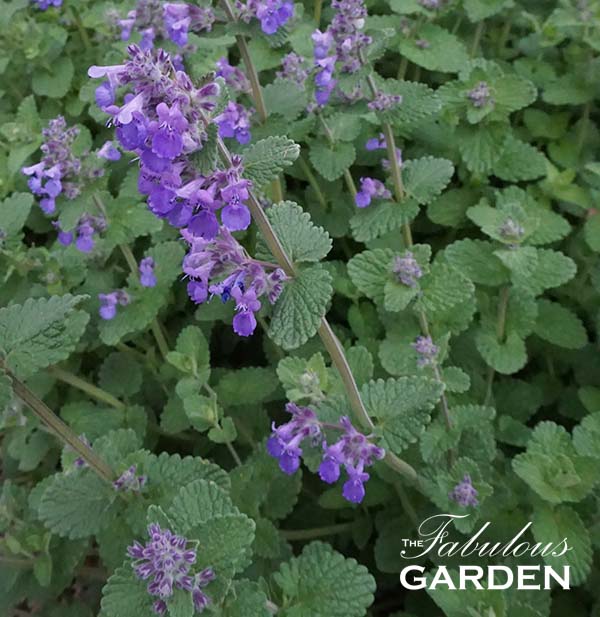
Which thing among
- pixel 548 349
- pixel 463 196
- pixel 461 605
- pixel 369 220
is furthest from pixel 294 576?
pixel 463 196

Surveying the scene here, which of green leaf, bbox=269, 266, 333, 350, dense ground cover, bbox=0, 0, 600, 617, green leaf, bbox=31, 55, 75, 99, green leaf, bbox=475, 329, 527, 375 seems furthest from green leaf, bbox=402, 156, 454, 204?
green leaf, bbox=31, 55, 75, 99

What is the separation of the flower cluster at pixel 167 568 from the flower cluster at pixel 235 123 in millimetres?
1094

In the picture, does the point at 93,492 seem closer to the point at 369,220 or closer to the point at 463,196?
the point at 369,220

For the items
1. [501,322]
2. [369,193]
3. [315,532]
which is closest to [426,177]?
[369,193]

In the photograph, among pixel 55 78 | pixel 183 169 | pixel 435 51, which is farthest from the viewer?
pixel 55 78

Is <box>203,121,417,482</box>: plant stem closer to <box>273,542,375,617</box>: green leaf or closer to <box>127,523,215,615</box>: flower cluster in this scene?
<box>273,542,375,617</box>: green leaf

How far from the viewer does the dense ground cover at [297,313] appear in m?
1.61

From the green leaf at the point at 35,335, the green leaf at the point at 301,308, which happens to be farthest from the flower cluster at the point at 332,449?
the green leaf at the point at 35,335

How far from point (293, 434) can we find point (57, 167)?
143cm

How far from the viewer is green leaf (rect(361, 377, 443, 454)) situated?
197 cm

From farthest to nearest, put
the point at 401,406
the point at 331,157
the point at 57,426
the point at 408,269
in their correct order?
the point at 331,157 < the point at 408,269 < the point at 401,406 < the point at 57,426

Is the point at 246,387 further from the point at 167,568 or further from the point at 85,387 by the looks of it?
the point at 167,568

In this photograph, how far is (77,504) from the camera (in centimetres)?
209

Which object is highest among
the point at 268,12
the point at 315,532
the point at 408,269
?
the point at 268,12
